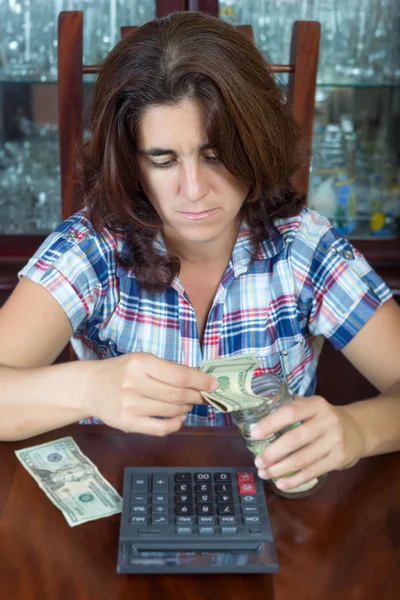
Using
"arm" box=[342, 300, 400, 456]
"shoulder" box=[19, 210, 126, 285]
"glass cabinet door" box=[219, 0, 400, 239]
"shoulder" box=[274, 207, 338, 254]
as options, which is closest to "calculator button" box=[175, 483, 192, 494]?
"arm" box=[342, 300, 400, 456]

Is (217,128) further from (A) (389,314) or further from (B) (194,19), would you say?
(A) (389,314)

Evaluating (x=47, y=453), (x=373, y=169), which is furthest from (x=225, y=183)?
(x=373, y=169)

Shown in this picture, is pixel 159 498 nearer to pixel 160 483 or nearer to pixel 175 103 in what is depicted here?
pixel 160 483

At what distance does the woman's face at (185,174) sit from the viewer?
109cm

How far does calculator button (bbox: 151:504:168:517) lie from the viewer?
0.85 metres

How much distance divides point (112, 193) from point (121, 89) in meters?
0.19

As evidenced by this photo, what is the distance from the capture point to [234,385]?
2.91 ft

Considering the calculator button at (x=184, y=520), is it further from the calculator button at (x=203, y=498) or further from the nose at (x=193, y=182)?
the nose at (x=193, y=182)

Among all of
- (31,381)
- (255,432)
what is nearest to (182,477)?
(255,432)

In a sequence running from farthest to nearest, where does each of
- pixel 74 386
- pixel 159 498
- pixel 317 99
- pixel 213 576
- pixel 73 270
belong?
pixel 317 99
pixel 73 270
pixel 74 386
pixel 159 498
pixel 213 576

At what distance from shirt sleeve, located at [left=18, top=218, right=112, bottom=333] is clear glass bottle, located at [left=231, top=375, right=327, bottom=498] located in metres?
0.44

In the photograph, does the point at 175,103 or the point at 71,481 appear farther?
the point at 175,103

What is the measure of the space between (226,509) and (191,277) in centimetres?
59

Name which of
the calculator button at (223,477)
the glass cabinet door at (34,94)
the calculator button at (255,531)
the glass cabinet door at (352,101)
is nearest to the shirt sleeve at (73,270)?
the calculator button at (223,477)
